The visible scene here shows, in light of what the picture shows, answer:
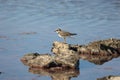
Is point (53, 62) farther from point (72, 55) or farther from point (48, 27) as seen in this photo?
point (48, 27)

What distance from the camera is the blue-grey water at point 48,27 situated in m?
20.5

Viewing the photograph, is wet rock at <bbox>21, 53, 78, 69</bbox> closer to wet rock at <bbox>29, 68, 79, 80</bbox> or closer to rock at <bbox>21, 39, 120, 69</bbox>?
rock at <bbox>21, 39, 120, 69</bbox>

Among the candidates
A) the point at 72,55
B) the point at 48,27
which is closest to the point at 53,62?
the point at 72,55

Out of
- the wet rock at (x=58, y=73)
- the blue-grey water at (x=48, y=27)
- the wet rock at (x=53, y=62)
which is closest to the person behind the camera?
the wet rock at (x=58, y=73)

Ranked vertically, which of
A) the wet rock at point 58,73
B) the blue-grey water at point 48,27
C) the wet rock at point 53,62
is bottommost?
the blue-grey water at point 48,27

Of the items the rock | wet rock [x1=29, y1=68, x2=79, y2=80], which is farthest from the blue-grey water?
the rock

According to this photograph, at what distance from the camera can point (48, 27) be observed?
28.5 meters

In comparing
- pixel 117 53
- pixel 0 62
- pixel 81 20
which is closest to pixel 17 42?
pixel 0 62

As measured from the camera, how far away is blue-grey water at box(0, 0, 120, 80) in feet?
67.3

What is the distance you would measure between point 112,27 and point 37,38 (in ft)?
18.5

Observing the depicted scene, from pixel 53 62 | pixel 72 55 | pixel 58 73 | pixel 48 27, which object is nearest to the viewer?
pixel 58 73

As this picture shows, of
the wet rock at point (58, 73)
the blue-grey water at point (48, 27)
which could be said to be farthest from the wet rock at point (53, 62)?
the blue-grey water at point (48, 27)

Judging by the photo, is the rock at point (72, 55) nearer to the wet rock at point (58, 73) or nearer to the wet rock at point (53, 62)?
the wet rock at point (53, 62)

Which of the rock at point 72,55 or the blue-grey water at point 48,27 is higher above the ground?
the rock at point 72,55
